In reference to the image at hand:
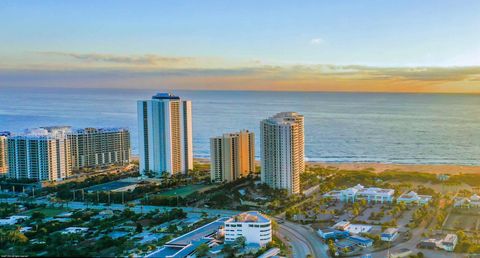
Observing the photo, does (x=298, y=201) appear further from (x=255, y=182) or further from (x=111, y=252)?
(x=111, y=252)

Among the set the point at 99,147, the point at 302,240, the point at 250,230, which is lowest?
the point at 302,240

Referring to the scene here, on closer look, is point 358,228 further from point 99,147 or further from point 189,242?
point 99,147

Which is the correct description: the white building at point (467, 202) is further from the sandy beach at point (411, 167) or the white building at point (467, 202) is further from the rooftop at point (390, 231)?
the sandy beach at point (411, 167)

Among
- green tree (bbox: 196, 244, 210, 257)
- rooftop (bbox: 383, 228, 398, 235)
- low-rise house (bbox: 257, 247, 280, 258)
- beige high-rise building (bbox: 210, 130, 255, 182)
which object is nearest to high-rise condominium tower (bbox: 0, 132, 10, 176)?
beige high-rise building (bbox: 210, 130, 255, 182)

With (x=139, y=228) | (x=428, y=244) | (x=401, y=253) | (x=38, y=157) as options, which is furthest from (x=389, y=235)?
(x=38, y=157)

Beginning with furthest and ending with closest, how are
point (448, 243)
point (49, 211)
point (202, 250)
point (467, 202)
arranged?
point (49, 211) < point (467, 202) < point (448, 243) < point (202, 250)

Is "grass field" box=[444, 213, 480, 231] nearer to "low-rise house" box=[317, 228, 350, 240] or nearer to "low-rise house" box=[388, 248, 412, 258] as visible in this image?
"low-rise house" box=[388, 248, 412, 258]

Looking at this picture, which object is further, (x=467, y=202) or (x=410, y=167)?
(x=410, y=167)

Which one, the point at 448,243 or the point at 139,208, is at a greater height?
the point at 448,243
